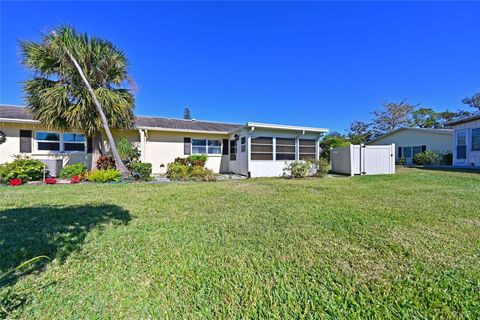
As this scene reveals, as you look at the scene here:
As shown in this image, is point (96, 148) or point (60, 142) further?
point (60, 142)

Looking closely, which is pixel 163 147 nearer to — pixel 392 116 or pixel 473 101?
pixel 392 116

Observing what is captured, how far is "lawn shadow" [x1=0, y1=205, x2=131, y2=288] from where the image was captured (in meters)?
2.54


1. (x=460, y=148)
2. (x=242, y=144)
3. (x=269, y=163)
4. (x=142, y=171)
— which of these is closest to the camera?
(x=142, y=171)

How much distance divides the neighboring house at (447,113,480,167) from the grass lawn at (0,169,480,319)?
49.0 ft

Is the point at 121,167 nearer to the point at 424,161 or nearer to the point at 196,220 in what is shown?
the point at 196,220

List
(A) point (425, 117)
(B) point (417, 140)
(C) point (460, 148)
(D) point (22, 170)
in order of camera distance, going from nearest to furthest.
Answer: (D) point (22, 170), (C) point (460, 148), (B) point (417, 140), (A) point (425, 117)

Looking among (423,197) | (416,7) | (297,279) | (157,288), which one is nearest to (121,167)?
(157,288)

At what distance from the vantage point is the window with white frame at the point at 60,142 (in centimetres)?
1054

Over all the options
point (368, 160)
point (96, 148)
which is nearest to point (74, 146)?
point (96, 148)

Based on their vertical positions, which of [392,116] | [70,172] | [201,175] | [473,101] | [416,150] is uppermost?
[473,101]

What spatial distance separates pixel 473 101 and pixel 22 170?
5047cm

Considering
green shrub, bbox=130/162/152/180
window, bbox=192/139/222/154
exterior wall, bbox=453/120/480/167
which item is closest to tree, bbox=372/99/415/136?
exterior wall, bbox=453/120/480/167

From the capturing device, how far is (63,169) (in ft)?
32.2

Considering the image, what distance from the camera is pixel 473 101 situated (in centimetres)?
3066
